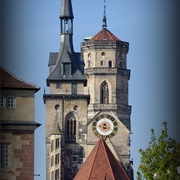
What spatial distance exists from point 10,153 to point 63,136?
4794 centimetres

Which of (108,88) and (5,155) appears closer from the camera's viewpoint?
(5,155)

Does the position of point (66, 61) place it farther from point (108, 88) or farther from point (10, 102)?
point (10, 102)

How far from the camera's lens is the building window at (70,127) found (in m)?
80.9

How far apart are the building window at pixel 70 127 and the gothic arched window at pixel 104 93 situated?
358cm

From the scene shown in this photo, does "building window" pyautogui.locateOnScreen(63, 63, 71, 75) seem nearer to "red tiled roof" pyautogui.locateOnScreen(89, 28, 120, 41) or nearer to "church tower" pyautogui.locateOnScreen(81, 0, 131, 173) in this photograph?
"church tower" pyautogui.locateOnScreen(81, 0, 131, 173)

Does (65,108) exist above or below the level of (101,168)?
above

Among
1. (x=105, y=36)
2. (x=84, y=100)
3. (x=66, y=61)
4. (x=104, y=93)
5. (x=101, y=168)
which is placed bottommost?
(x=101, y=168)

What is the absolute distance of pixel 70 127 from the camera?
81312mm

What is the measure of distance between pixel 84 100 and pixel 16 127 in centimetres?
5038

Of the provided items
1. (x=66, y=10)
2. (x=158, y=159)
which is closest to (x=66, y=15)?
(x=66, y=10)

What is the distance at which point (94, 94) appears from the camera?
8494cm

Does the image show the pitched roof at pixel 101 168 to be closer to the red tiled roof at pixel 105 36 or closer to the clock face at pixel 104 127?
the clock face at pixel 104 127

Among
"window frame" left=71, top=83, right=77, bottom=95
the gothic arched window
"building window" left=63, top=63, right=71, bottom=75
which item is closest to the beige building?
"window frame" left=71, top=83, right=77, bottom=95

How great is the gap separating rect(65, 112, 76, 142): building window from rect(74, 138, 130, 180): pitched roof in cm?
1146
